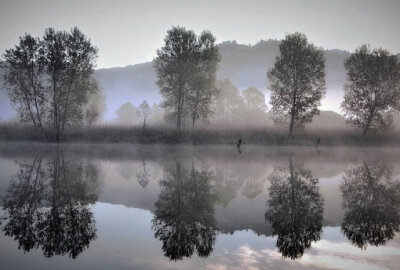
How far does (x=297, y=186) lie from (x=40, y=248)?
9.88 meters

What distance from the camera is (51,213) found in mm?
8523

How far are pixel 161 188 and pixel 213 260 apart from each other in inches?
278

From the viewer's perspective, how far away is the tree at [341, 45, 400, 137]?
48812 mm

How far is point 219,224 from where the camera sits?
794 centimetres

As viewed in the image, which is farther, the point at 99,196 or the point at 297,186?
the point at 297,186

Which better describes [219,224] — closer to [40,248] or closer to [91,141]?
[40,248]

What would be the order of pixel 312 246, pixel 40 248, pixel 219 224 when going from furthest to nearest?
pixel 219 224
pixel 312 246
pixel 40 248

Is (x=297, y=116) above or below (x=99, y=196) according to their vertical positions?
above

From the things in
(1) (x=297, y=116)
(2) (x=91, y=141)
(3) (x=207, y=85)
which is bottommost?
(2) (x=91, y=141)

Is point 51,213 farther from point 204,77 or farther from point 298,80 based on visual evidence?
A: point 298,80

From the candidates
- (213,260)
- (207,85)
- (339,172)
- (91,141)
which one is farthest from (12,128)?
(213,260)

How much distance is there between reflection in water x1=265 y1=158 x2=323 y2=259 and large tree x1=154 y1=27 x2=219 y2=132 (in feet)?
110

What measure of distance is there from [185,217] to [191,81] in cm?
4011

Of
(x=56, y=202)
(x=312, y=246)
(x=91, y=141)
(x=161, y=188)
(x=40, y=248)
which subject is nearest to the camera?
(x=40, y=248)
